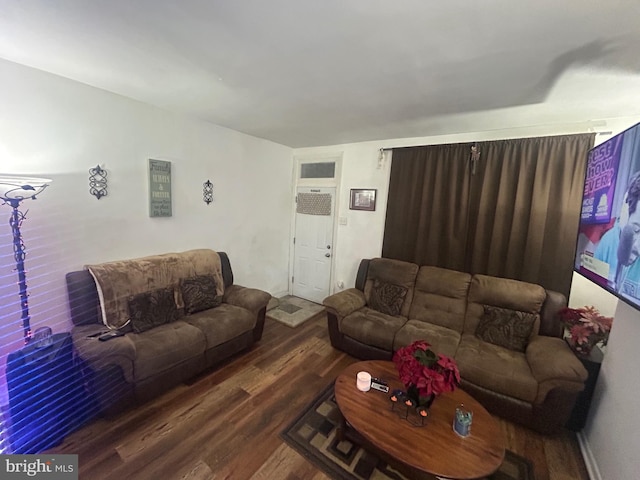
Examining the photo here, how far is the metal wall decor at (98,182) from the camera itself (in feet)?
7.40

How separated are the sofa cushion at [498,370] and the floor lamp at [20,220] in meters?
3.28

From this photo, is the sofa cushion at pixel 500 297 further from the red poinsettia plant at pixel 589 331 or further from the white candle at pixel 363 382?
the white candle at pixel 363 382

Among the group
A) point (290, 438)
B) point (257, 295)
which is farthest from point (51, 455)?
point (257, 295)

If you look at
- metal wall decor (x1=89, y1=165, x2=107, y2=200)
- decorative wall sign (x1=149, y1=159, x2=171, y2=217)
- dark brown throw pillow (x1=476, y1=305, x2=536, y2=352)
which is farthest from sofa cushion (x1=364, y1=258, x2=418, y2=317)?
metal wall decor (x1=89, y1=165, x2=107, y2=200)

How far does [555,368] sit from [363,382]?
137 centimetres

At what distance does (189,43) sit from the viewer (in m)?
1.50

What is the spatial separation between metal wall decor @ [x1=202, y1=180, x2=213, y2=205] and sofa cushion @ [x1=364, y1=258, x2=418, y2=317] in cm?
218

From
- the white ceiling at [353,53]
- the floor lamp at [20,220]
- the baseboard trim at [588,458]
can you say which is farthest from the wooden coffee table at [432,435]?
the floor lamp at [20,220]

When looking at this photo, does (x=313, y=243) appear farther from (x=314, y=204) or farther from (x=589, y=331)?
(x=589, y=331)

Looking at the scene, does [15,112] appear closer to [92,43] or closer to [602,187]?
[92,43]

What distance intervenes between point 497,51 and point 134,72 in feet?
7.84

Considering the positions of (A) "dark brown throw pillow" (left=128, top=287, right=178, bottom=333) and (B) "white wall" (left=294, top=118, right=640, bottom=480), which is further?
(A) "dark brown throw pillow" (left=128, top=287, right=178, bottom=333)

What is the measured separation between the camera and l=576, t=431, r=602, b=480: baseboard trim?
1595mm

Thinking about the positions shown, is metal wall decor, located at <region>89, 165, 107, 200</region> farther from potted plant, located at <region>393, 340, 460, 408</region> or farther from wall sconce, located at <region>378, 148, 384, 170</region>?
wall sconce, located at <region>378, 148, 384, 170</region>
